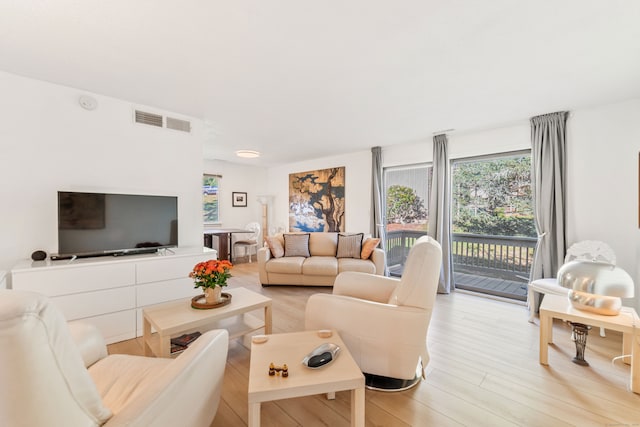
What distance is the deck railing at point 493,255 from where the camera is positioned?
3.72 meters

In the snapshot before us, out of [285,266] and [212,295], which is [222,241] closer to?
[285,266]

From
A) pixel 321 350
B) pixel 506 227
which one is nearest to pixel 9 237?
pixel 321 350

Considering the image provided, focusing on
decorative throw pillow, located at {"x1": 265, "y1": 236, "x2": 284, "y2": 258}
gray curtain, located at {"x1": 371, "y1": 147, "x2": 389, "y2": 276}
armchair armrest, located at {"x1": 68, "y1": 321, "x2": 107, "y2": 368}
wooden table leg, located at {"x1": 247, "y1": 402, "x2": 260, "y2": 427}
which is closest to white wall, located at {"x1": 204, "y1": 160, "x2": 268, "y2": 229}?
decorative throw pillow, located at {"x1": 265, "y1": 236, "x2": 284, "y2": 258}

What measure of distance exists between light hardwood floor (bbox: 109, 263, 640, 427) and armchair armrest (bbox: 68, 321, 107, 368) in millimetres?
768

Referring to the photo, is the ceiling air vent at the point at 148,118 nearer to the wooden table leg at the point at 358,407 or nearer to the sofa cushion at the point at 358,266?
the sofa cushion at the point at 358,266

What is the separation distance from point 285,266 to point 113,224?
228 cm

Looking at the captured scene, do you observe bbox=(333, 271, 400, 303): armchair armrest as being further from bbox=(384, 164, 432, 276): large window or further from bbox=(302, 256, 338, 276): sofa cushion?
bbox=(384, 164, 432, 276): large window

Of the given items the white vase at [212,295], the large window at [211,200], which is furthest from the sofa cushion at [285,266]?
the large window at [211,200]

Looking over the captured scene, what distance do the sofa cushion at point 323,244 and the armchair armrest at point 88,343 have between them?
3366 mm

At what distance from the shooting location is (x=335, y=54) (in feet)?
6.49

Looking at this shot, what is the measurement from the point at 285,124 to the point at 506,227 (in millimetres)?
3433

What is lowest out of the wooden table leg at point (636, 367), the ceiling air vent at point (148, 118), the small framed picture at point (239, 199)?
the wooden table leg at point (636, 367)

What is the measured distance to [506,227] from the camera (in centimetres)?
370

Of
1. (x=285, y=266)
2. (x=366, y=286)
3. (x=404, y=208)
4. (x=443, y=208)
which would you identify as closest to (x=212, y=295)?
(x=366, y=286)
